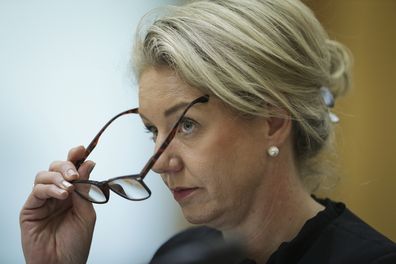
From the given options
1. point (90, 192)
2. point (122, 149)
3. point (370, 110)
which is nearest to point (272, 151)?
point (90, 192)

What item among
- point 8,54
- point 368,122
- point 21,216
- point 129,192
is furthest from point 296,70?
point 368,122

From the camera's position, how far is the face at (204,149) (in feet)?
3.34

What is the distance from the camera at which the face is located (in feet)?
3.34

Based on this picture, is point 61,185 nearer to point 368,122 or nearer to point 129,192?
point 129,192

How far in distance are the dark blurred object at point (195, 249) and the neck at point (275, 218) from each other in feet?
0.42

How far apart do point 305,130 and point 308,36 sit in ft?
0.72

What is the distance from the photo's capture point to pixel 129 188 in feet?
3.41

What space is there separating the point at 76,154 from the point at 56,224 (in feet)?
0.69

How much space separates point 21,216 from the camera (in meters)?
1.27

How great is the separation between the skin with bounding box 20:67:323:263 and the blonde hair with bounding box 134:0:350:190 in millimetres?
37

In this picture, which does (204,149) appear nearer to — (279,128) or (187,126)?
(187,126)

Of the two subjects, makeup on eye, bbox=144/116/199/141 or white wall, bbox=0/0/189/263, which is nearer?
makeup on eye, bbox=144/116/199/141

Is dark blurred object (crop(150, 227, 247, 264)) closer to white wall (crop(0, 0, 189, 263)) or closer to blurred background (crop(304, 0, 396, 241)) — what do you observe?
white wall (crop(0, 0, 189, 263))

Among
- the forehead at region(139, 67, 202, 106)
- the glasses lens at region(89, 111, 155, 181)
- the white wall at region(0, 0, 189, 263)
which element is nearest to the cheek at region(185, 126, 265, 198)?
the forehead at region(139, 67, 202, 106)
